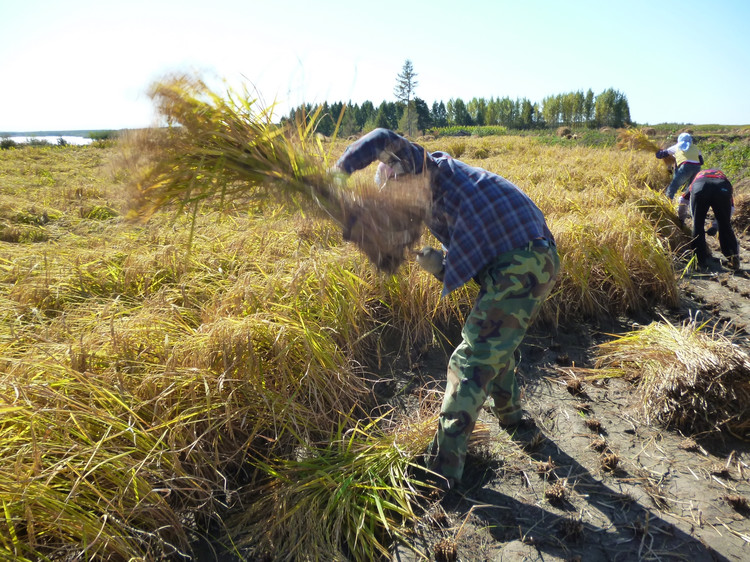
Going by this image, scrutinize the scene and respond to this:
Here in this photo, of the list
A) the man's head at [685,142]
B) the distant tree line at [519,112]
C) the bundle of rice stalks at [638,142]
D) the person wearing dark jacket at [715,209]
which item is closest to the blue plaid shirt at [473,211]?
the person wearing dark jacket at [715,209]

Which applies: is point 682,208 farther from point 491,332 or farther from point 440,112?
point 440,112

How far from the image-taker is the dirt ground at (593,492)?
1501 millimetres

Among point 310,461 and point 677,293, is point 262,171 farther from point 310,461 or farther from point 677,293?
point 677,293

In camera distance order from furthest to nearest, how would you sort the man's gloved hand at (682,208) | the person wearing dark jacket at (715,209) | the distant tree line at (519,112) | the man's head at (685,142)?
the distant tree line at (519,112) → the man's head at (685,142) → the man's gloved hand at (682,208) → the person wearing dark jacket at (715,209)

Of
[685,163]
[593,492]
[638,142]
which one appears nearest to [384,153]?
[593,492]

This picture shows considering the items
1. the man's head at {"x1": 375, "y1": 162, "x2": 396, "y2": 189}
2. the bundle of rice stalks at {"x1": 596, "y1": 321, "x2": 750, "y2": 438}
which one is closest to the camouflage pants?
the man's head at {"x1": 375, "y1": 162, "x2": 396, "y2": 189}

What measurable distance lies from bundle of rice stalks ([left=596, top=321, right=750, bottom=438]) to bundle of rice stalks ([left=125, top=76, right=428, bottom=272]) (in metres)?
1.59

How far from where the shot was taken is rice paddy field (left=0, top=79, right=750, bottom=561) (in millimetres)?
1466

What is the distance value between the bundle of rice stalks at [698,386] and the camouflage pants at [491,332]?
3.24ft

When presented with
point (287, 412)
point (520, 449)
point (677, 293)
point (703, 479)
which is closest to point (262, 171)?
point (287, 412)

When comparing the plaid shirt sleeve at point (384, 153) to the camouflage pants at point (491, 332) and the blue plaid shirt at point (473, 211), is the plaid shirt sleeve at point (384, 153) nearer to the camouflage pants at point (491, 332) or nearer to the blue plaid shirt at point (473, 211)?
the blue plaid shirt at point (473, 211)

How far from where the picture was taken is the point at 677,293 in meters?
3.28

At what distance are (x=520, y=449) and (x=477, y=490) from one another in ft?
1.15

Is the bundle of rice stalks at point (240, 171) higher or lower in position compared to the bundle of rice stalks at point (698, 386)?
higher
